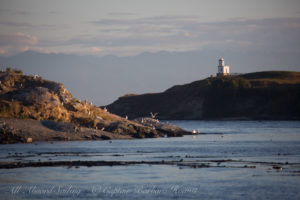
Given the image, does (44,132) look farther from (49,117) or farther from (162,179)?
(162,179)

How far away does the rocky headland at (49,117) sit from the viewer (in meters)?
64.2

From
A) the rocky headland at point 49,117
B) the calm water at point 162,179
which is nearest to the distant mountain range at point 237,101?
the rocky headland at point 49,117

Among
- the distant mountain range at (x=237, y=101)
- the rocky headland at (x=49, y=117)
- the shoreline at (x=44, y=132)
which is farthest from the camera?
the distant mountain range at (x=237, y=101)

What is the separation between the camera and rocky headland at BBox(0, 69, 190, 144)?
211 feet

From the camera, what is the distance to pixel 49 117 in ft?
232

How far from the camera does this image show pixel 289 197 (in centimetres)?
2794

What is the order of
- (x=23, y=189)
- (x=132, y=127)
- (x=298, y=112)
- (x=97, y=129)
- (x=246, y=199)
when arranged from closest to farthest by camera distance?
(x=246, y=199) < (x=23, y=189) < (x=97, y=129) < (x=132, y=127) < (x=298, y=112)

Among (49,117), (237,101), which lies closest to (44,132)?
(49,117)

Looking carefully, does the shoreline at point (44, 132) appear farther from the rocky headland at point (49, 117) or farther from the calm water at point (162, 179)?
the calm water at point (162, 179)

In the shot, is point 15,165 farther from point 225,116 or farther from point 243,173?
point 225,116

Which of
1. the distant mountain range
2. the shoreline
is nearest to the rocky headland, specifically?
the shoreline

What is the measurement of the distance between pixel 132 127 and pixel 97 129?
7.33 meters

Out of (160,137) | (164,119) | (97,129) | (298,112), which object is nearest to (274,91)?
(298,112)

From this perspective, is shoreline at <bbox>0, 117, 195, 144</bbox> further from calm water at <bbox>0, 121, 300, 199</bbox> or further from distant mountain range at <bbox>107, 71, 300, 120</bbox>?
distant mountain range at <bbox>107, 71, 300, 120</bbox>
